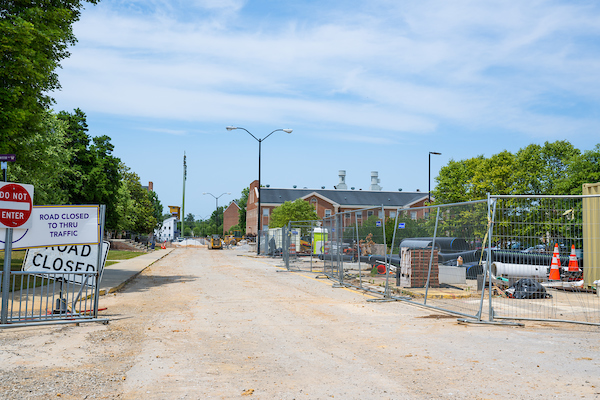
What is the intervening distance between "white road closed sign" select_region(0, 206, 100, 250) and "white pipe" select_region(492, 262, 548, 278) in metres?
8.09

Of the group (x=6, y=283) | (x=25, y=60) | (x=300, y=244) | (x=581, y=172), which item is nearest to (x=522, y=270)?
(x=6, y=283)

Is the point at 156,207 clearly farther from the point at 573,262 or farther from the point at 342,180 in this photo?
the point at 573,262

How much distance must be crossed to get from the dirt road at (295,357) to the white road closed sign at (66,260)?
125cm

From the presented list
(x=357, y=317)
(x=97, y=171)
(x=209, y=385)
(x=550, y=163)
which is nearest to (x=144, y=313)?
(x=357, y=317)

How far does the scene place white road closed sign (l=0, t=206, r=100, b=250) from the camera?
30.7 feet

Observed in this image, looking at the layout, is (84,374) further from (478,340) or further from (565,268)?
(565,268)

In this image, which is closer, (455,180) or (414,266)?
(414,266)

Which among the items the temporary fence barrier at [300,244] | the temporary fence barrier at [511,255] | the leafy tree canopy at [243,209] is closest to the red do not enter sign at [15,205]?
the temporary fence barrier at [511,255]

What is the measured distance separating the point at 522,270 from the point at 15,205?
9.67 meters

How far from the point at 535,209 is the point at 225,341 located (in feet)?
21.0

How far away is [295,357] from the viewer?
23.1 ft

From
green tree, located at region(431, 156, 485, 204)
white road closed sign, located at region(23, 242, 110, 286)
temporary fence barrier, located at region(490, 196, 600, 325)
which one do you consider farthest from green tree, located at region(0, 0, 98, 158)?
green tree, located at region(431, 156, 485, 204)

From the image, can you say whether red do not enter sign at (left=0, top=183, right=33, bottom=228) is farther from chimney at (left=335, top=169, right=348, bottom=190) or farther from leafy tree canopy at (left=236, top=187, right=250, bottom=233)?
leafy tree canopy at (left=236, top=187, right=250, bottom=233)

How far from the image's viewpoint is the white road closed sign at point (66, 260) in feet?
32.4
